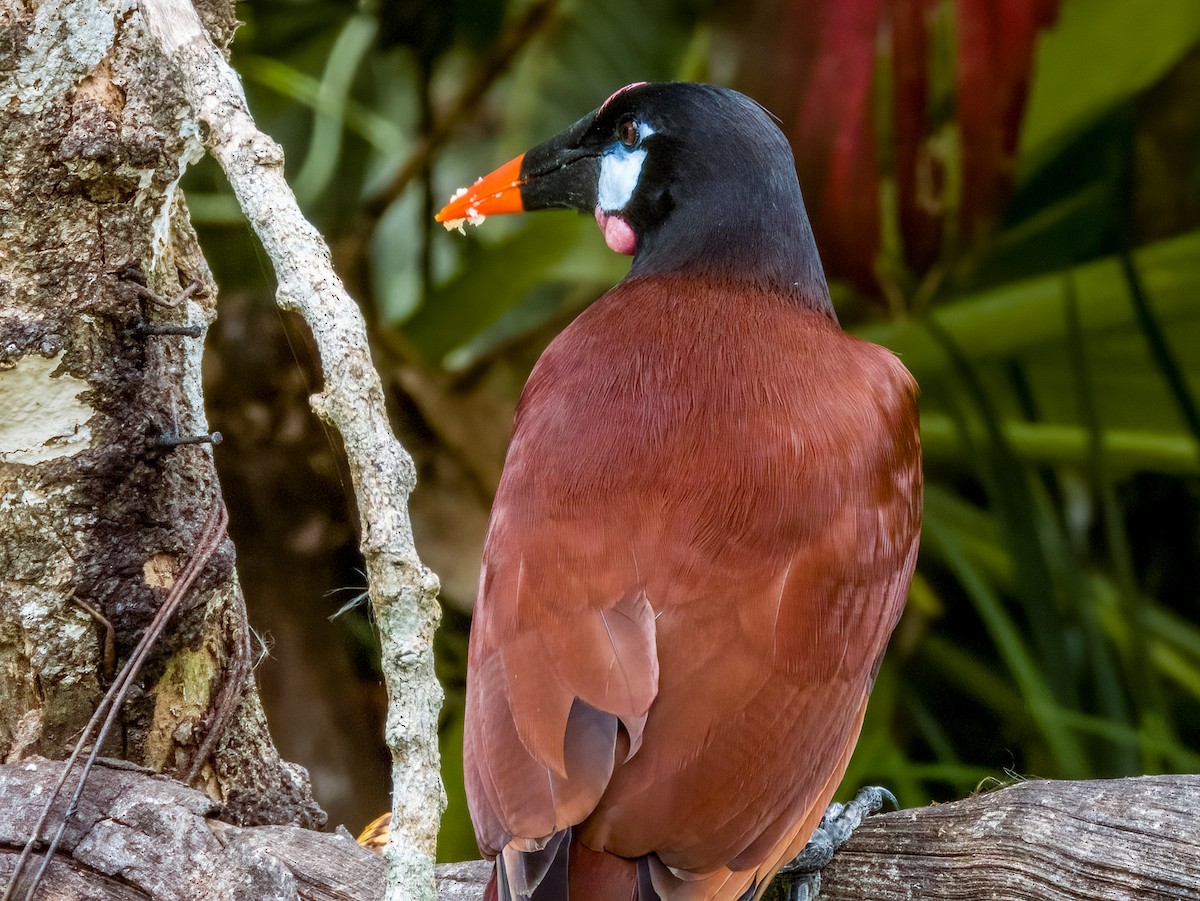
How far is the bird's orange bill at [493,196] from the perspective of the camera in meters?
1.33

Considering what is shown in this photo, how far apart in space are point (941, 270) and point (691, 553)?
1371 mm

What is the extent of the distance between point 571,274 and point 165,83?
1303 mm

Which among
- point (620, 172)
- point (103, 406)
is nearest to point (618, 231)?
point (620, 172)

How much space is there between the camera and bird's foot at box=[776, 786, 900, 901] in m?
1.05

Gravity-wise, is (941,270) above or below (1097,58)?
below

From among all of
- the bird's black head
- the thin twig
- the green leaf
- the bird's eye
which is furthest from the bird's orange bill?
the green leaf

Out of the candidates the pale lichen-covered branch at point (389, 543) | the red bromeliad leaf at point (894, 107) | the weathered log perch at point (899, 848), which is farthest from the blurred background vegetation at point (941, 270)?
the pale lichen-covered branch at point (389, 543)

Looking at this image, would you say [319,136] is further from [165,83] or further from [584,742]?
[584,742]

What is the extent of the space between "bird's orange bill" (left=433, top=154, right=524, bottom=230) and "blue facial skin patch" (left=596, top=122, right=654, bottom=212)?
0.30 feet

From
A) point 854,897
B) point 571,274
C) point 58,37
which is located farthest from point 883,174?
point 58,37

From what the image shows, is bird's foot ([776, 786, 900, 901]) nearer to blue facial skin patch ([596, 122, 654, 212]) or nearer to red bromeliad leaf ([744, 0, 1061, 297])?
blue facial skin patch ([596, 122, 654, 212])

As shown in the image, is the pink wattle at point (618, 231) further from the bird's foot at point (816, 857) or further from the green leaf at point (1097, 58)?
the green leaf at point (1097, 58)

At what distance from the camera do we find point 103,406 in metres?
0.92

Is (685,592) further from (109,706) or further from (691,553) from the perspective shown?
(109,706)
